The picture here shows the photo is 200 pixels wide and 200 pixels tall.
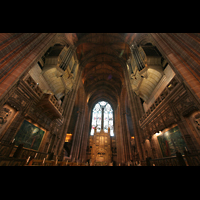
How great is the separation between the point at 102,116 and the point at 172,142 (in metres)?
21.5

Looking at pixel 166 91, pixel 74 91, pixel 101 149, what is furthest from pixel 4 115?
pixel 101 149

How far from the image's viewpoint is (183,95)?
5.10 m

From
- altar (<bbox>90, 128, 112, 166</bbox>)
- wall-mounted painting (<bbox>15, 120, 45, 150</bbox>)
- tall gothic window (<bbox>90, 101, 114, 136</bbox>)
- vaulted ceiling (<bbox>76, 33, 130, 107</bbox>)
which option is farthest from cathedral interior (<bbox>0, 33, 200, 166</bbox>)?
tall gothic window (<bbox>90, 101, 114, 136</bbox>)

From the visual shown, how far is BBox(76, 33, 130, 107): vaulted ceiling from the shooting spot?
16250 mm

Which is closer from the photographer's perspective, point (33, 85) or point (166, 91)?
point (166, 91)

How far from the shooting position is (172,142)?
6035 millimetres

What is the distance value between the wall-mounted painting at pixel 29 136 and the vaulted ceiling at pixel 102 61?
1296 centimetres

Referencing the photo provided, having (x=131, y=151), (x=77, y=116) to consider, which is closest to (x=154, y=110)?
(x=131, y=151)

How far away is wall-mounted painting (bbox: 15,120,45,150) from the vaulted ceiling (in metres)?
13.0

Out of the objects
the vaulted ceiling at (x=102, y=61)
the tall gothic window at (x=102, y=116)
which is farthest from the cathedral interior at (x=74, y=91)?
the tall gothic window at (x=102, y=116)

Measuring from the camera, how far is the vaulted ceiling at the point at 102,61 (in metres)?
16.2

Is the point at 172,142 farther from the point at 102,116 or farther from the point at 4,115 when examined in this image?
the point at 102,116

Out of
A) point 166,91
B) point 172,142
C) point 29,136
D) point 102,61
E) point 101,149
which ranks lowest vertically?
point 172,142

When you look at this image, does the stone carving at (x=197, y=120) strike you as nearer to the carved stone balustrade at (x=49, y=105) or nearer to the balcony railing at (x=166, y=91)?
the balcony railing at (x=166, y=91)
